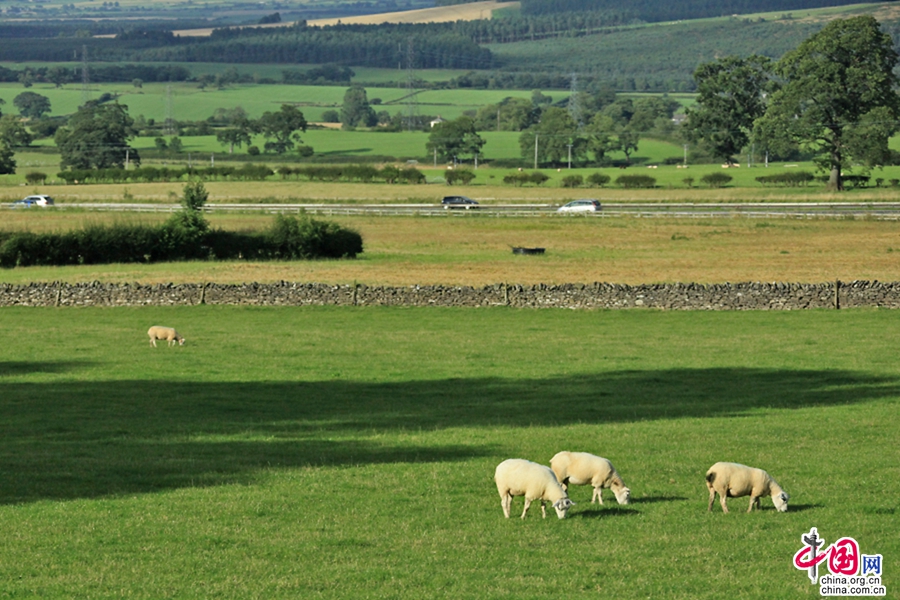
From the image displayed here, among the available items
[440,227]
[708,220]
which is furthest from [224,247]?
[708,220]

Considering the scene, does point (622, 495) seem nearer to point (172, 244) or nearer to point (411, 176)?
point (172, 244)

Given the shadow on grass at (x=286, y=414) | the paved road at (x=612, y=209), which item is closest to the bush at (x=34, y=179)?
the paved road at (x=612, y=209)

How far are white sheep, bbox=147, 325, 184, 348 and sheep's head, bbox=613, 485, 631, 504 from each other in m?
24.1

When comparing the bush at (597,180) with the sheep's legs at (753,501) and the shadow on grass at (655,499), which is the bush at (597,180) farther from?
the sheep's legs at (753,501)

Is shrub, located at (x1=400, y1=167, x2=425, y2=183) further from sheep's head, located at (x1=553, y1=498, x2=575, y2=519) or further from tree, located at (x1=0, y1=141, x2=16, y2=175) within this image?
sheep's head, located at (x1=553, y1=498, x2=575, y2=519)

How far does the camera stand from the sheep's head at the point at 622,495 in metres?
15.2

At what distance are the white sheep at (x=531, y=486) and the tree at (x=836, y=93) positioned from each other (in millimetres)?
110411

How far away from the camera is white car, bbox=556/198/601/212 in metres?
94.2

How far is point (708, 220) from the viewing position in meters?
84.6

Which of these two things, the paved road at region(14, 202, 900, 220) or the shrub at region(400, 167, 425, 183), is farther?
Result: the shrub at region(400, 167, 425, 183)

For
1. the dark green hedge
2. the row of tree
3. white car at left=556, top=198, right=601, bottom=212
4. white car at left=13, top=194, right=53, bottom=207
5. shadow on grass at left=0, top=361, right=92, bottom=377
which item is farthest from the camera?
the row of tree

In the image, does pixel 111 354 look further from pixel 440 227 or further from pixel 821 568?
pixel 440 227

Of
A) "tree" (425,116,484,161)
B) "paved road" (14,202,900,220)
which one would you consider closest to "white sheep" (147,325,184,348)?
"paved road" (14,202,900,220)

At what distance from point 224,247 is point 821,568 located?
56.0 m
